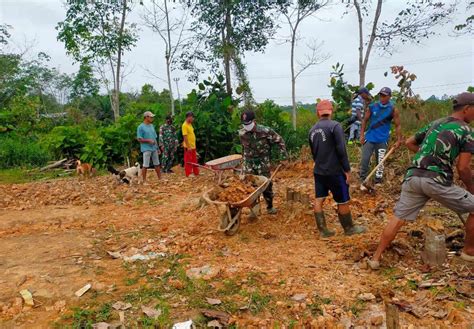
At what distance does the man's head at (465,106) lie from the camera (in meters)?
3.45

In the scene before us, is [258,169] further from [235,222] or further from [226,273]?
Result: [226,273]

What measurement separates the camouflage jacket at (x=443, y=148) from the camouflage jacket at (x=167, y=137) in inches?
300

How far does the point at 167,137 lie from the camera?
33.9ft

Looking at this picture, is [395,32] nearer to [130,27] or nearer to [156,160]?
[156,160]

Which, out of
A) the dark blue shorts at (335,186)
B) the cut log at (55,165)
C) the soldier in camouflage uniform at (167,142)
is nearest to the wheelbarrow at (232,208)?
the dark blue shorts at (335,186)

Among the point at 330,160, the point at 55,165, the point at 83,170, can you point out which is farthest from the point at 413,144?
the point at 55,165

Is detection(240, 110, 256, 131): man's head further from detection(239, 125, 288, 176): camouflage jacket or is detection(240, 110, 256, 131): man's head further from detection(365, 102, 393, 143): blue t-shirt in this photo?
detection(365, 102, 393, 143): blue t-shirt

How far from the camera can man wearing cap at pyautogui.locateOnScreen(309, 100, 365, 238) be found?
15.2 feet

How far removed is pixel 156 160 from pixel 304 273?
6053 millimetres

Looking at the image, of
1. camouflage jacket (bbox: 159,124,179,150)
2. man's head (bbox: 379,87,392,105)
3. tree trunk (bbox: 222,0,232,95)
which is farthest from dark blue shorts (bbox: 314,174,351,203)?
tree trunk (bbox: 222,0,232,95)

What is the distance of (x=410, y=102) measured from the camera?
9336mm

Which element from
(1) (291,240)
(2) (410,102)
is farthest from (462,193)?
(2) (410,102)

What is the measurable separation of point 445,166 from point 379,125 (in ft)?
9.35

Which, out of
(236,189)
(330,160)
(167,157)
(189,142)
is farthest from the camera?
(167,157)
